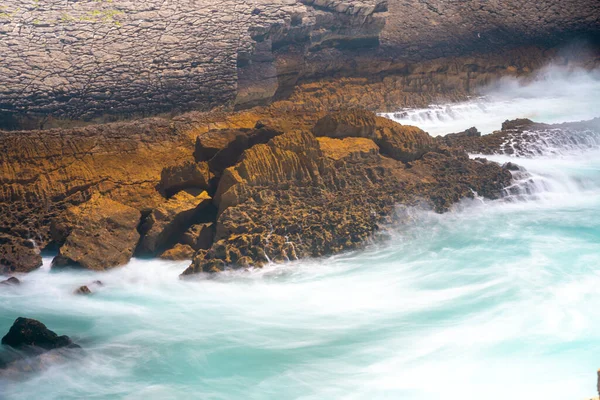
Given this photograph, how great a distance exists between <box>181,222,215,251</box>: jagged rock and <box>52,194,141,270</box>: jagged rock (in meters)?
0.60

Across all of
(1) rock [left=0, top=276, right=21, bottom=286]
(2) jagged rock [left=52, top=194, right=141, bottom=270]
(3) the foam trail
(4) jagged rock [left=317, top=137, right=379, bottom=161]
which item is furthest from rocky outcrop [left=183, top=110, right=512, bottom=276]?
(3) the foam trail

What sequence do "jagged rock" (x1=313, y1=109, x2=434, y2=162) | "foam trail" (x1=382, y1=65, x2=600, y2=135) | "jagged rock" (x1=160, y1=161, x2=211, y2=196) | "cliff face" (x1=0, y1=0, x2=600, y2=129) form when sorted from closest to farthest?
1. "jagged rock" (x1=160, y1=161, x2=211, y2=196)
2. "jagged rock" (x1=313, y1=109, x2=434, y2=162)
3. "cliff face" (x1=0, y1=0, x2=600, y2=129)
4. "foam trail" (x1=382, y1=65, x2=600, y2=135)

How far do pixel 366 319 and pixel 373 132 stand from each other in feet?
11.3

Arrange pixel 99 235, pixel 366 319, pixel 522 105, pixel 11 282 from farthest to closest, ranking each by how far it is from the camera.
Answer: pixel 522 105 → pixel 99 235 → pixel 11 282 → pixel 366 319

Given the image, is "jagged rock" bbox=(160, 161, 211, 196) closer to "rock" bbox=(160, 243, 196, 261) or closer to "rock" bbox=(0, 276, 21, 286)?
"rock" bbox=(160, 243, 196, 261)

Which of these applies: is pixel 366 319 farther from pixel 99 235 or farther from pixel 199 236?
pixel 99 235

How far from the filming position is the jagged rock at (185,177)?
8672 millimetres

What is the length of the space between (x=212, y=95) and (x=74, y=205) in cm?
411

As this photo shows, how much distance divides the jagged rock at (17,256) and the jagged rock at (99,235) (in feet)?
0.86

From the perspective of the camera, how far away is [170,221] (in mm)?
8219

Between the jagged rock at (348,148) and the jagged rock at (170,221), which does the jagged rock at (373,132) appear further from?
the jagged rock at (170,221)

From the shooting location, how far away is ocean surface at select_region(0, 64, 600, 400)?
5.36 meters

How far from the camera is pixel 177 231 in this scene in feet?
A: 27.5

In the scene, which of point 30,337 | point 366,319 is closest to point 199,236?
point 366,319
